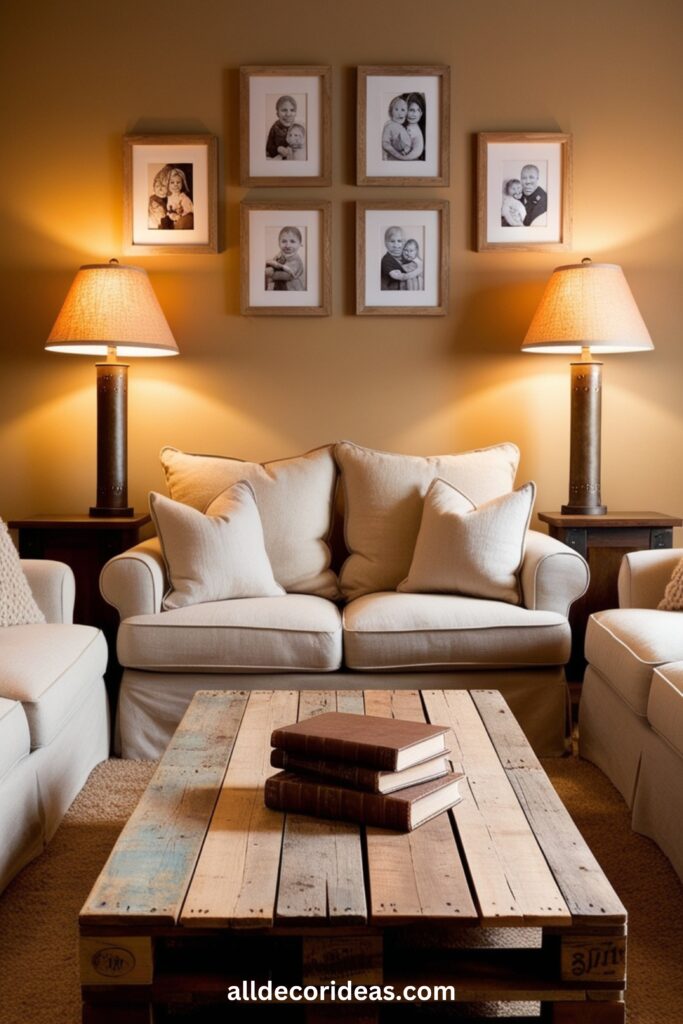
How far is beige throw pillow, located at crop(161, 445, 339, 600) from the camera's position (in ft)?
11.9

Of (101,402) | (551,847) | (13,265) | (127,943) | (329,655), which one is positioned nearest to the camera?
(127,943)

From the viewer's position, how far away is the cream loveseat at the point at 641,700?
239 cm

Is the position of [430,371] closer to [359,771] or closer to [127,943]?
[359,771]

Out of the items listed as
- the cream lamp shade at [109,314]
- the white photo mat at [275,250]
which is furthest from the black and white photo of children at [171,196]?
the cream lamp shade at [109,314]

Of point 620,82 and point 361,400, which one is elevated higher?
point 620,82

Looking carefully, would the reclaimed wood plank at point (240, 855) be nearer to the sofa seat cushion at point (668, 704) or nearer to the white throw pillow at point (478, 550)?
the sofa seat cushion at point (668, 704)

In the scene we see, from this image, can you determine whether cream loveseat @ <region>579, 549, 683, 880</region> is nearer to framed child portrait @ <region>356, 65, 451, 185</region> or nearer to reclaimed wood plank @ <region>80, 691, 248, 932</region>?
reclaimed wood plank @ <region>80, 691, 248, 932</region>

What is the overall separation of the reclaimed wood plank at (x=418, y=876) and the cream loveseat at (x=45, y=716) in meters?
0.99

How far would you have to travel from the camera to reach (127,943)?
1.44 metres

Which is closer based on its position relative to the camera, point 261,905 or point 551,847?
point 261,905

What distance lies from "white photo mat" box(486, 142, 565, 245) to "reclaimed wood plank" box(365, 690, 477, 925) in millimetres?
2875

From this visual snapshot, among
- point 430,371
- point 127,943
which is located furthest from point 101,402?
point 127,943

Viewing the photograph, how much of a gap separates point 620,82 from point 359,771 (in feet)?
11.0

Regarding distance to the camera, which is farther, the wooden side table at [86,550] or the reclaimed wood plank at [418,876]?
the wooden side table at [86,550]
